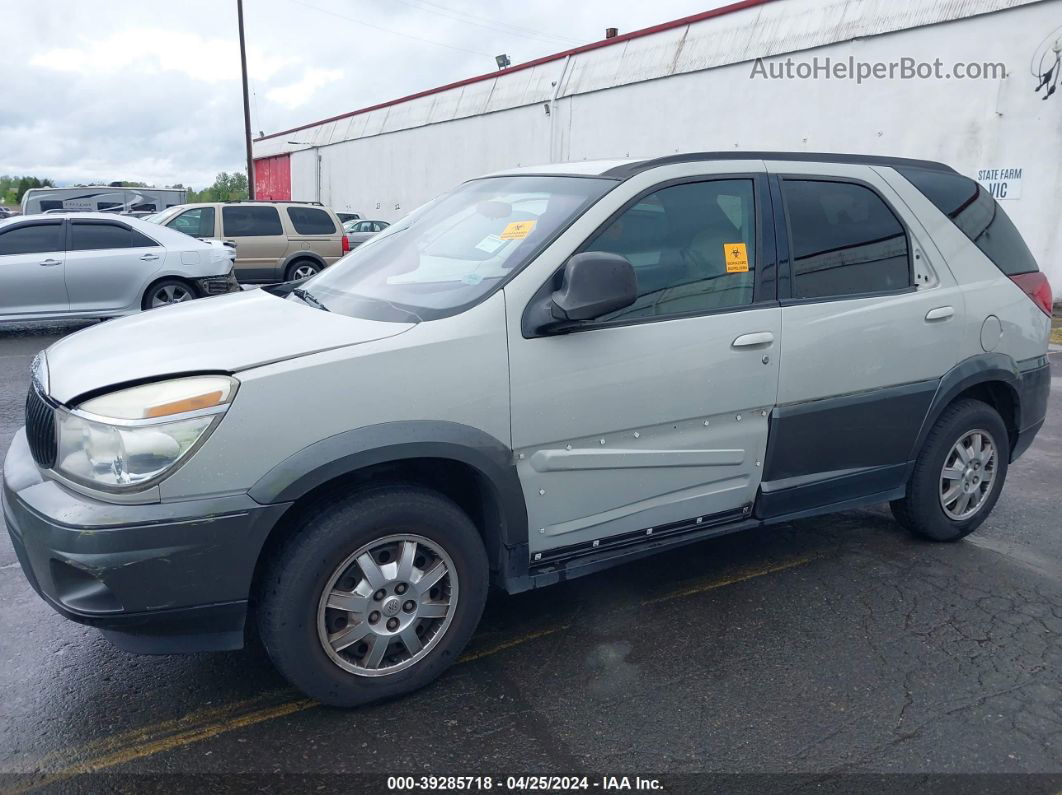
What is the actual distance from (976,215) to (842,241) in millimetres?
1020

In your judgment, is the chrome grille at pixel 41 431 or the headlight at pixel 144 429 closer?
the headlight at pixel 144 429

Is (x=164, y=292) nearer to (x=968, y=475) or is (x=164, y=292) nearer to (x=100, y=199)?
(x=968, y=475)

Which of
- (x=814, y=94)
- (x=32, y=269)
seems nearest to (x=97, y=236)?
(x=32, y=269)

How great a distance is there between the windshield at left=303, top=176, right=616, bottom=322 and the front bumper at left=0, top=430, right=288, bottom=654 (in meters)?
0.94

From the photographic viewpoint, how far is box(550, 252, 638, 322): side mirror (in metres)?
3.13

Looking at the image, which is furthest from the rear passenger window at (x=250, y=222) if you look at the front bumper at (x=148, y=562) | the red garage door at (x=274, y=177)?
the red garage door at (x=274, y=177)

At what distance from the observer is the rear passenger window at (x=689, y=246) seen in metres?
3.52

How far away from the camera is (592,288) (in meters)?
3.13

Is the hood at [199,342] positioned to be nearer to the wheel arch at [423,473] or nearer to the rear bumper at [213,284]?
the wheel arch at [423,473]

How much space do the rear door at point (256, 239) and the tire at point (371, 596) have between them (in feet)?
44.5

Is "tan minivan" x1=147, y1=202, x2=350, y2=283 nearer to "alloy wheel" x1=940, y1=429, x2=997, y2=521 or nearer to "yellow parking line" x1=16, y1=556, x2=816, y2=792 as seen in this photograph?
"alloy wheel" x1=940, y1=429, x2=997, y2=521

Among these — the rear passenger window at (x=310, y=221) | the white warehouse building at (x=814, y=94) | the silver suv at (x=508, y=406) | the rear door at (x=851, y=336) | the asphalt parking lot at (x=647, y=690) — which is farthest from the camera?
the rear passenger window at (x=310, y=221)

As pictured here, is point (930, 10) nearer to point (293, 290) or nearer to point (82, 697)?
point (293, 290)

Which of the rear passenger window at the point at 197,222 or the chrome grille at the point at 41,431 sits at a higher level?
the rear passenger window at the point at 197,222
